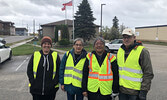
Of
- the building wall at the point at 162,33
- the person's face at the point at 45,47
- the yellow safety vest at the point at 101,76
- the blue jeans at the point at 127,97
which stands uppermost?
the building wall at the point at 162,33

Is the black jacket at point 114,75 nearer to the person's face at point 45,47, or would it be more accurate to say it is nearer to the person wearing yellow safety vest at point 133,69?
the person wearing yellow safety vest at point 133,69

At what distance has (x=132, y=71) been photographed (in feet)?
7.40

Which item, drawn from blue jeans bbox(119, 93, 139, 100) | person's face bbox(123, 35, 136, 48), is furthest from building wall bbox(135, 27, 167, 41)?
blue jeans bbox(119, 93, 139, 100)

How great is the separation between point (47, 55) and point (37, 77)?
0.45 meters

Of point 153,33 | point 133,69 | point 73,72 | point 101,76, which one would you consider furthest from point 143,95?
point 153,33

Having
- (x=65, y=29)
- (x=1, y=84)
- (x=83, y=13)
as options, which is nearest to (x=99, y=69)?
(x=1, y=84)

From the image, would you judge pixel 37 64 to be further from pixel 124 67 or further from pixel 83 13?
Result: pixel 83 13

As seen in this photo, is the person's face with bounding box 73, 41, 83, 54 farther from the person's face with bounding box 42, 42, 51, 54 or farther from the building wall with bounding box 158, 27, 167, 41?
the building wall with bounding box 158, 27, 167, 41

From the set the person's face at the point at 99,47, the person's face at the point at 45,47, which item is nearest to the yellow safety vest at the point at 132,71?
the person's face at the point at 99,47

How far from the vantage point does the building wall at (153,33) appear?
3695 centimetres

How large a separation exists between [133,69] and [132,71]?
4cm

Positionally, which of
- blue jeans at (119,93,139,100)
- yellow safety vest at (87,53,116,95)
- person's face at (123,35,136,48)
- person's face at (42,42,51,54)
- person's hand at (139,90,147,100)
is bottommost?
blue jeans at (119,93,139,100)

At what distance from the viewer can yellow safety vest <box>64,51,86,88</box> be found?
2547mm

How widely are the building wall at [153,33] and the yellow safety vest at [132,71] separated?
40964 mm
